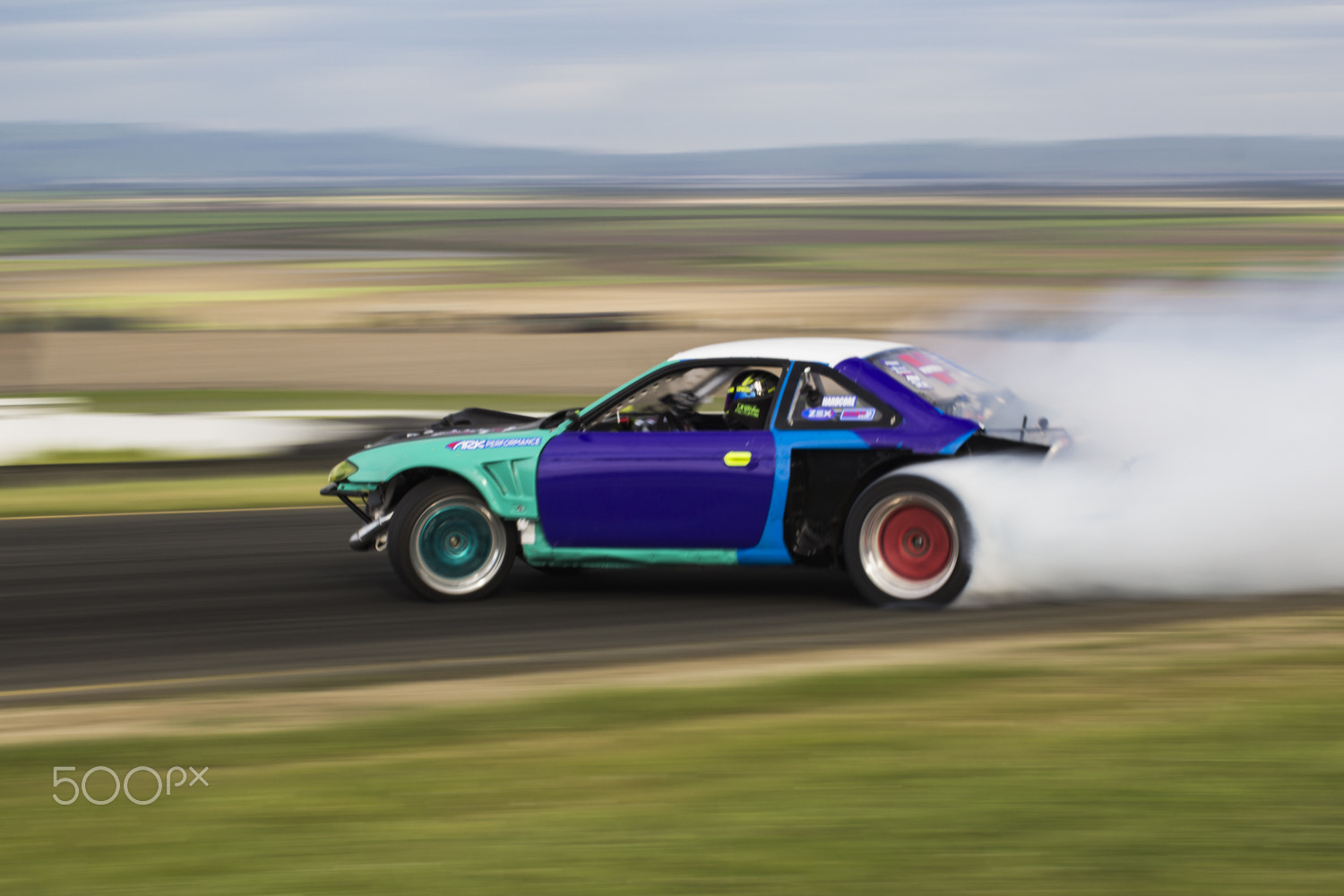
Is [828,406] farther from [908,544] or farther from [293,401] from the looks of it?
[293,401]

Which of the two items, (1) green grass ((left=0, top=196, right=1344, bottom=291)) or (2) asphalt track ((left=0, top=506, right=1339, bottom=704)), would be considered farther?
(1) green grass ((left=0, top=196, right=1344, bottom=291))

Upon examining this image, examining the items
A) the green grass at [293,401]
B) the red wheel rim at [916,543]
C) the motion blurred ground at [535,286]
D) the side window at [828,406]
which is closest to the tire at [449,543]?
the side window at [828,406]

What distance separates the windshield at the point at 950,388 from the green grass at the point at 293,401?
10746 millimetres

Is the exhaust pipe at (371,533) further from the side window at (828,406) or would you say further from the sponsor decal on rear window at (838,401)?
the sponsor decal on rear window at (838,401)

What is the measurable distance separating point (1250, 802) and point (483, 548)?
472 centimetres

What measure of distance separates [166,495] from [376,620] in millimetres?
5666

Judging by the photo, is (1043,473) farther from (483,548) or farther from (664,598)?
(483,548)

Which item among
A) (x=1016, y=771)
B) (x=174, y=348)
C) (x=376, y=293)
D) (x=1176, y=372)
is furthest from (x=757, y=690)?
(x=376, y=293)

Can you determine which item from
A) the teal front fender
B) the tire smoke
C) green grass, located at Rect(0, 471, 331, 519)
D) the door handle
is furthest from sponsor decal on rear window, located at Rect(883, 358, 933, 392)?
green grass, located at Rect(0, 471, 331, 519)

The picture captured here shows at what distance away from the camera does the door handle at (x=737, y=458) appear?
7691mm

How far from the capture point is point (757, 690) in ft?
20.3

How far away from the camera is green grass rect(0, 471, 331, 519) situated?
12.3 m

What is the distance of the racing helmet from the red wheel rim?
84cm

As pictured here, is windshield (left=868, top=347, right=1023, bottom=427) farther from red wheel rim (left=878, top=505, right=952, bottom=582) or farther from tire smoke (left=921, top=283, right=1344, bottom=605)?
red wheel rim (left=878, top=505, right=952, bottom=582)
